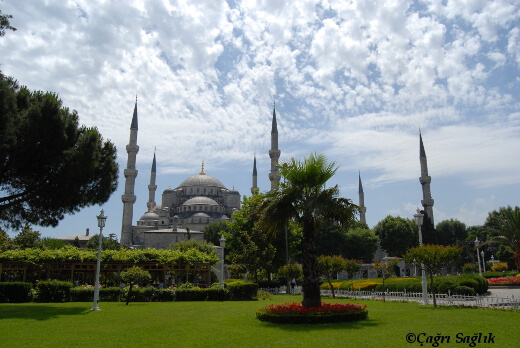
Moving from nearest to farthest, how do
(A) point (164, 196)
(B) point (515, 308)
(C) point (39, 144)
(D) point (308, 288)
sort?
(D) point (308, 288) → (B) point (515, 308) → (C) point (39, 144) → (A) point (164, 196)

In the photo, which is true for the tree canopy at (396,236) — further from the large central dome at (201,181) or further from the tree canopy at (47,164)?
the tree canopy at (47,164)

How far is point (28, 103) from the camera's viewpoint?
18156mm

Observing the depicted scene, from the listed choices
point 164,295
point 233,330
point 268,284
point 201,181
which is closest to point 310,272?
point 233,330

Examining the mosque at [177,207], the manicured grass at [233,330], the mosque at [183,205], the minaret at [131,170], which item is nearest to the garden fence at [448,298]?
the manicured grass at [233,330]

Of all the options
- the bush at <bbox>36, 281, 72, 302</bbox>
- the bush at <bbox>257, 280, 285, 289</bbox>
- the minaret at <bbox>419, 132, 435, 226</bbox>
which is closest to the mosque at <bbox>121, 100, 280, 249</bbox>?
the minaret at <bbox>419, 132, 435, 226</bbox>

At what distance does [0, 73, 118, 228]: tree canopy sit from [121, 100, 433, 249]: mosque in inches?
1269

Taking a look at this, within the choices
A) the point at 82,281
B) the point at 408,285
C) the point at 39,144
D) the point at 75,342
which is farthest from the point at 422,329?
the point at 82,281

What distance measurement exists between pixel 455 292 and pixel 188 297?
538 inches

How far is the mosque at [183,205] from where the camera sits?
192ft

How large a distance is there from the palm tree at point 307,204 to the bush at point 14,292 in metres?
13.0

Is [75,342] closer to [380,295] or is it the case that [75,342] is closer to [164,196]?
[380,295]

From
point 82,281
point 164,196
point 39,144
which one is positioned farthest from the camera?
point 164,196

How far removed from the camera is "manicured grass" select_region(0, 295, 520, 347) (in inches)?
342

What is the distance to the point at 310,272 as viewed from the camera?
12938 millimetres
